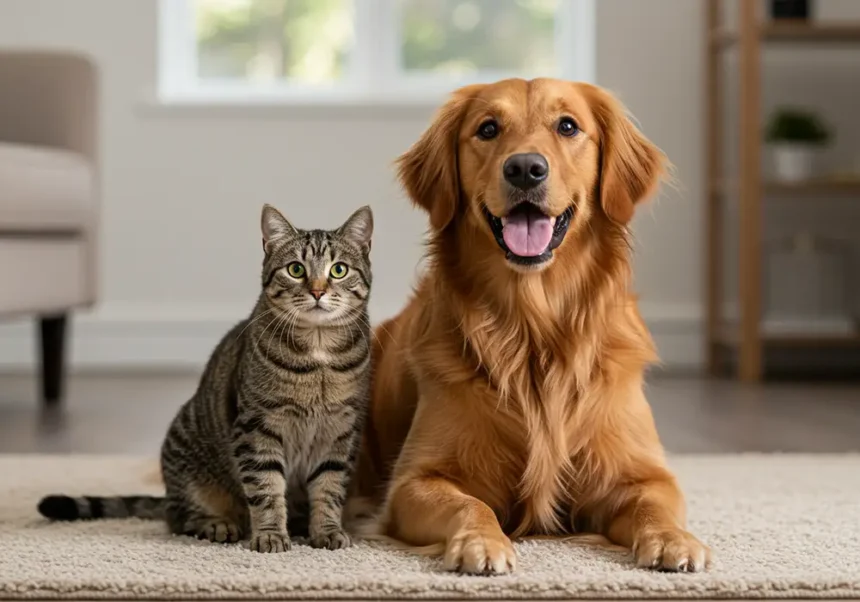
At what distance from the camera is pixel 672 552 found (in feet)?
5.66

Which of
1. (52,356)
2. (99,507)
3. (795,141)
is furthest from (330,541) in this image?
(795,141)

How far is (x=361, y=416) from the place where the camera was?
1.99 meters

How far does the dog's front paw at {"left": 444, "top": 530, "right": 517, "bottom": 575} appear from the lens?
169 centimetres

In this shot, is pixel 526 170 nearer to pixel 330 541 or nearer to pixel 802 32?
pixel 330 541

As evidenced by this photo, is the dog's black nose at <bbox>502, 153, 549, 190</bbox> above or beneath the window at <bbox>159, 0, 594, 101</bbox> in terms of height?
beneath

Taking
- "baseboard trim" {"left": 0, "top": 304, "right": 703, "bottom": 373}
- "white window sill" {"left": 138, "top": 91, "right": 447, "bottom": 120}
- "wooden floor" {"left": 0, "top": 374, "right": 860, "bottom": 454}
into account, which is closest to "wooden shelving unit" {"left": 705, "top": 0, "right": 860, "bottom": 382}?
"wooden floor" {"left": 0, "top": 374, "right": 860, "bottom": 454}

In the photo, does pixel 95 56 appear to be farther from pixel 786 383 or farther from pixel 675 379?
pixel 786 383

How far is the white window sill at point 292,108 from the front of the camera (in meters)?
4.92

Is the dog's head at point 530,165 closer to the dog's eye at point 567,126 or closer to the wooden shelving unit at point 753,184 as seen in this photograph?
the dog's eye at point 567,126

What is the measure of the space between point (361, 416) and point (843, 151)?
3509 mm

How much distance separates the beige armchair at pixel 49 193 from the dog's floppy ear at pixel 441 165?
5.23 feet

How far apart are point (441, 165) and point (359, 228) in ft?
0.69

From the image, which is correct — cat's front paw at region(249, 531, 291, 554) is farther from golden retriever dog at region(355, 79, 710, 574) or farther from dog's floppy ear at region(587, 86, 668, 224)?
dog's floppy ear at region(587, 86, 668, 224)

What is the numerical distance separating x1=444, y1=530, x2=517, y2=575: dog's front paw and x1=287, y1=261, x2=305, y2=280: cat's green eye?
0.47 meters
